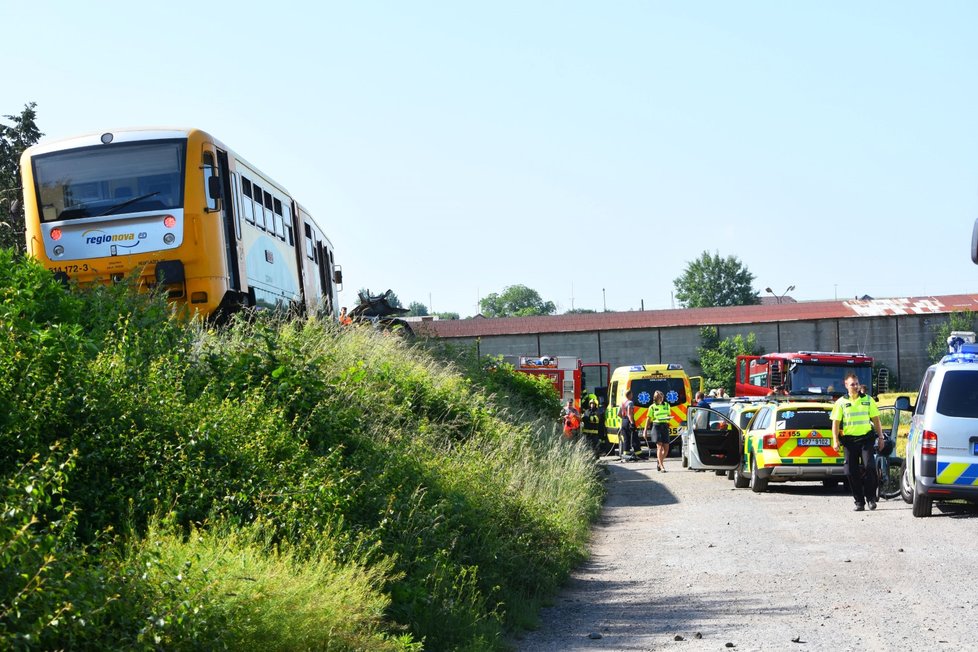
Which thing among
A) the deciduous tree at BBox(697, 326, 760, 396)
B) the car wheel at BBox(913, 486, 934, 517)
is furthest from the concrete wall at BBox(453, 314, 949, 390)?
the car wheel at BBox(913, 486, 934, 517)

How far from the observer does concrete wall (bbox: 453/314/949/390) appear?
64312 millimetres

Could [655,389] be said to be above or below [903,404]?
below

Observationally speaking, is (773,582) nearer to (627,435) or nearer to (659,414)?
(659,414)

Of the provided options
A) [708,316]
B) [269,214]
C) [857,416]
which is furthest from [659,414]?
[708,316]

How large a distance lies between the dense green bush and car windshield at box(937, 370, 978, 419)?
211 inches

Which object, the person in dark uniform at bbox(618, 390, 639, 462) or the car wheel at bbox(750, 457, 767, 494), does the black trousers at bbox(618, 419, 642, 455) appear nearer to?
the person in dark uniform at bbox(618, 390, 639, 462)

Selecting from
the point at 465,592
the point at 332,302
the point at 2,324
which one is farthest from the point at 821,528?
the point at 332,302

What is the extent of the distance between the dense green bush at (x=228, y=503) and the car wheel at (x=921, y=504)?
490 cm

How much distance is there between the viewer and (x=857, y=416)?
1709 cm

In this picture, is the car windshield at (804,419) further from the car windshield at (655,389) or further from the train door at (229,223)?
the car windshield at (655,389)

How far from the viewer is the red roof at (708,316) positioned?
66.6 meters

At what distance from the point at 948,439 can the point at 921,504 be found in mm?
909

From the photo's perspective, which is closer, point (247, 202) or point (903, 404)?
point (903, 404)

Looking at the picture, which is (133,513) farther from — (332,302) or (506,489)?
(332,302)
